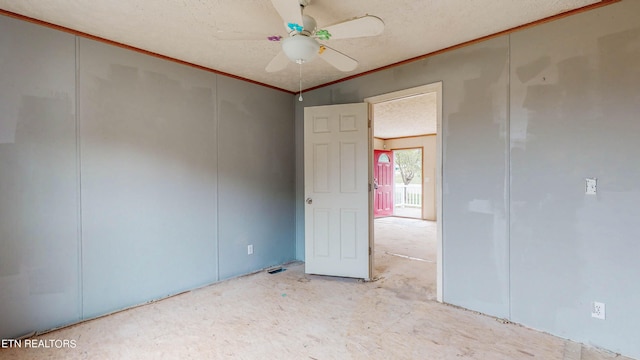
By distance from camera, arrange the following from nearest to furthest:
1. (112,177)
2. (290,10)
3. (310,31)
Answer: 1. (290,10)
2. (310,31)
3. (112,177)

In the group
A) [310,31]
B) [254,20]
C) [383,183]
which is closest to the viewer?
[310,31]

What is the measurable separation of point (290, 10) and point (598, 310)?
2.79 meters

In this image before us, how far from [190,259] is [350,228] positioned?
1.78 meters

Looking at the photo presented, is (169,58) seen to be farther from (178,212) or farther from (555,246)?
(555,246)

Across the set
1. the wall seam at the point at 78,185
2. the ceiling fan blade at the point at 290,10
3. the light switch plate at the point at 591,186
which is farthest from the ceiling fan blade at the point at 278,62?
the light switch plate at the point at 591,186

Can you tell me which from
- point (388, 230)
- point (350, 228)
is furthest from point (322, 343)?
point (388, 230)

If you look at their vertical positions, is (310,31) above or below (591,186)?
above

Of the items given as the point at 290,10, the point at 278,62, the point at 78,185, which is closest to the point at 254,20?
the point at 278,62

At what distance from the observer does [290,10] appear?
149 cm

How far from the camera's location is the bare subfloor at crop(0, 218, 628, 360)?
1.96 m

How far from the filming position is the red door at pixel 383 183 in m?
8.33

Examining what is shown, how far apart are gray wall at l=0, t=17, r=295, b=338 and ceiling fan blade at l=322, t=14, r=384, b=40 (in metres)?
1.96

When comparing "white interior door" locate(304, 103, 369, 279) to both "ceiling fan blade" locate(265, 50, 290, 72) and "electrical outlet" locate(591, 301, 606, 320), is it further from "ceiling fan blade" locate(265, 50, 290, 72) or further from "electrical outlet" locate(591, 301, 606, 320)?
"electrical outlet" locate(591, 301, 606, 320)

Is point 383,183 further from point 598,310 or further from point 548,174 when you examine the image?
point 598,310
